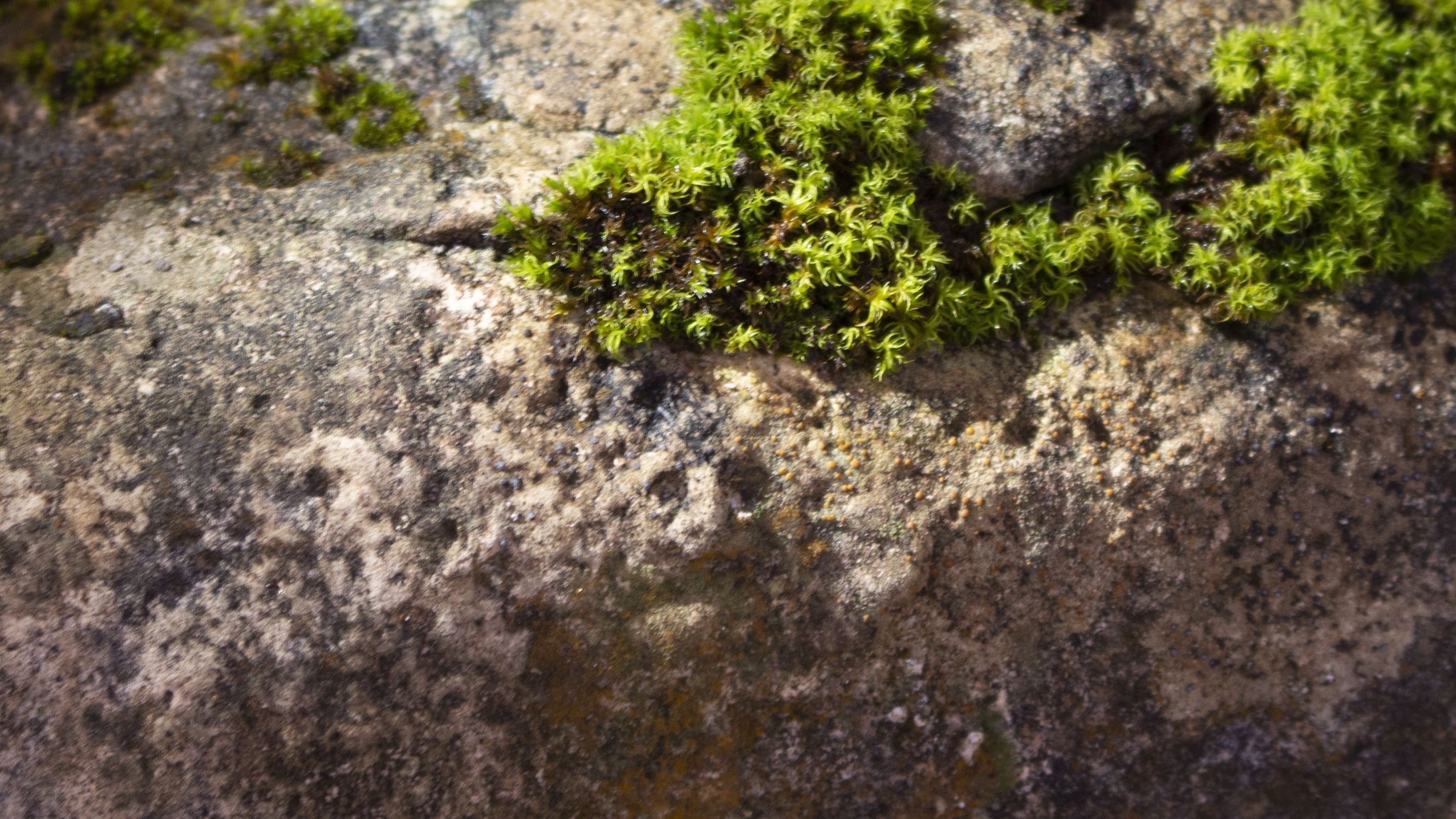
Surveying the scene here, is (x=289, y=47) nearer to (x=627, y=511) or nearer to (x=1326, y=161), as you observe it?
(x=627, y=511)

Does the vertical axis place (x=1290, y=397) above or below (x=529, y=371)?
below

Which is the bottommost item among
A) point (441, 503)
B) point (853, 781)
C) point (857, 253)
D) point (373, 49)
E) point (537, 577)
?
point (853, 781)

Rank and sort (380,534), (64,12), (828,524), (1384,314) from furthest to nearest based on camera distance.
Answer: (64,12), (1384,314), (828,524), (380,534)

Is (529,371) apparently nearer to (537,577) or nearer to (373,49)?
(537,577)

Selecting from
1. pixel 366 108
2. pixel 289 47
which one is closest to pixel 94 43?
pixel 289 47

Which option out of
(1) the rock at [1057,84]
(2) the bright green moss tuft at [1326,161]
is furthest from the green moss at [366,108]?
(2) the bright green moss tuft at [1326,161]

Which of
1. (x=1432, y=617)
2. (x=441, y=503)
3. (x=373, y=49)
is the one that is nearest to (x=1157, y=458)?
(x=1432, y=617)
